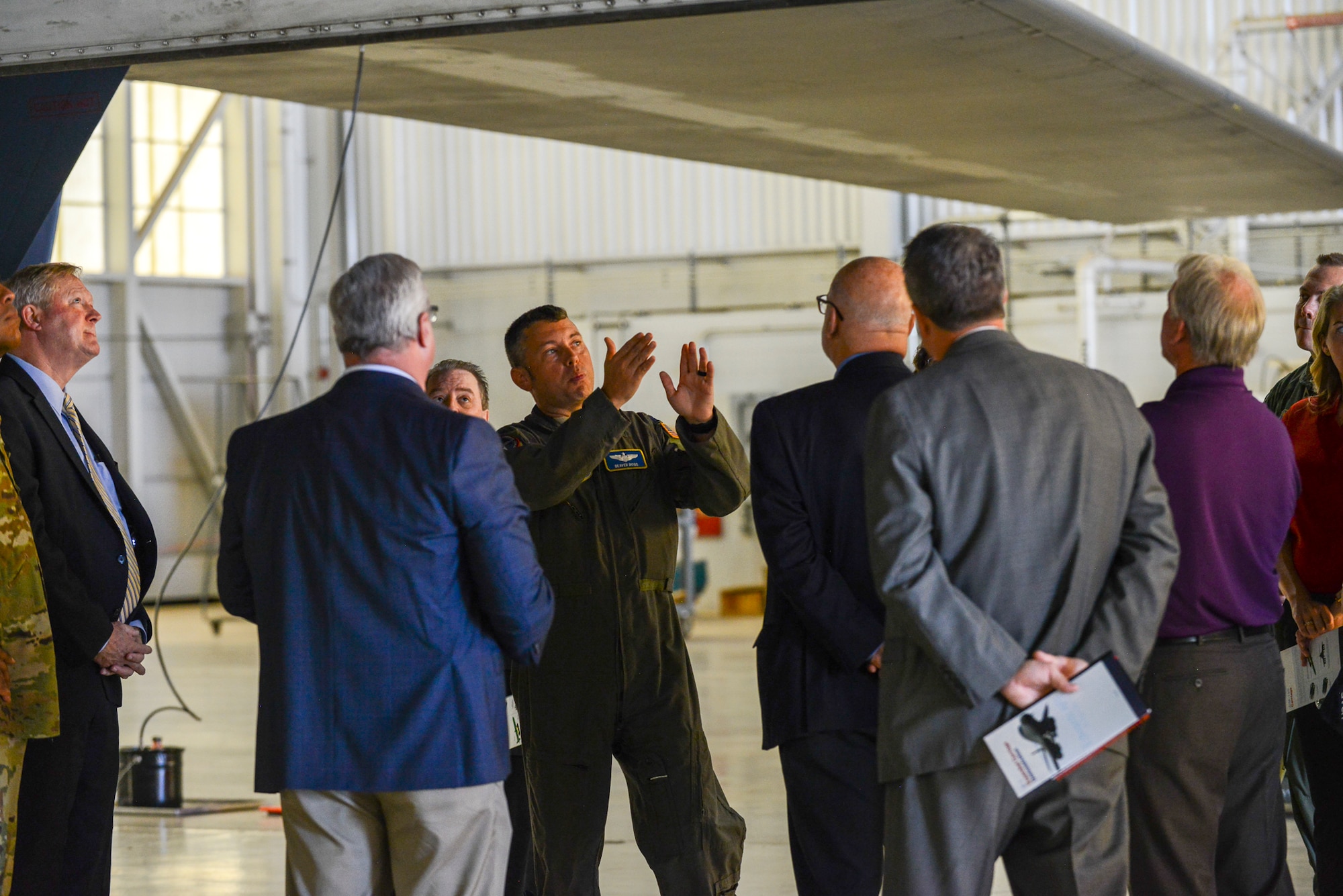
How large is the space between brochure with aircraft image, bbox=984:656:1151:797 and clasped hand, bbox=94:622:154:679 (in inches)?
80.7

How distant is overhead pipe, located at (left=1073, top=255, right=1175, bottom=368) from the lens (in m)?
13.8

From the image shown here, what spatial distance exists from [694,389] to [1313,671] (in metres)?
1.67

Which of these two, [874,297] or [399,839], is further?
[874,297]

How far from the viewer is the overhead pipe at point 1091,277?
1382 centimetres

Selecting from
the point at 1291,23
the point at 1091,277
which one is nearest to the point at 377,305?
the point at 1091,277

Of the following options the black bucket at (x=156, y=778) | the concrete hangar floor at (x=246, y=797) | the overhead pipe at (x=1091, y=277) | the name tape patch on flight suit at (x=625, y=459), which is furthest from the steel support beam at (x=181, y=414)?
the name tape patch on flight suit at (x=625, y=459)

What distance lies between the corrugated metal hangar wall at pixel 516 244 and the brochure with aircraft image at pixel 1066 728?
39.7 feet

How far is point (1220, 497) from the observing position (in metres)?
2.91

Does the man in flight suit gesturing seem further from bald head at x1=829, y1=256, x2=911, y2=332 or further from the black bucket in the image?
the black bucket

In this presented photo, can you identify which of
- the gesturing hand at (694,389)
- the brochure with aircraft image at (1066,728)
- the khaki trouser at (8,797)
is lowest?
the khaki trouser at (8,797)

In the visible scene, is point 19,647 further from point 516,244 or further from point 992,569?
point 516,244

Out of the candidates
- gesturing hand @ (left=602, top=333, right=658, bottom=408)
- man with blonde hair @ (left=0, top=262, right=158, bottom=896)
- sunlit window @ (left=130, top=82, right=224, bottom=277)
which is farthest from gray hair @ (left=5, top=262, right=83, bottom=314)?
sunlit window @ (left=130, top=82, right=224, bottom=277)

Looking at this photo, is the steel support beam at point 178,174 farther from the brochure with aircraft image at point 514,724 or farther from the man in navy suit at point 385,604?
the man in navy suit at point 385,604

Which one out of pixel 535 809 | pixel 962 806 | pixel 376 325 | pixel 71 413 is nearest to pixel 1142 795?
pixel 962 806
